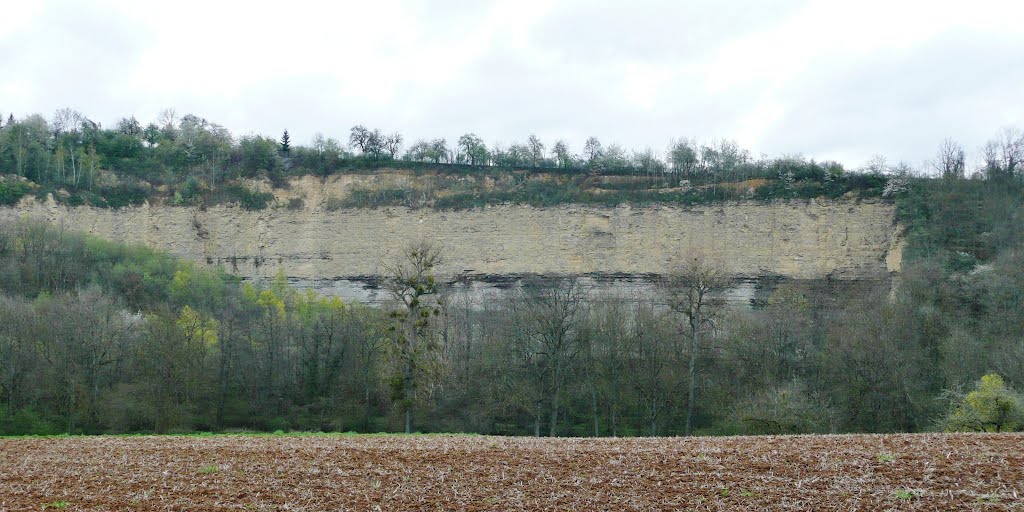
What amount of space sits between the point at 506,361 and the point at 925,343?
1869cm

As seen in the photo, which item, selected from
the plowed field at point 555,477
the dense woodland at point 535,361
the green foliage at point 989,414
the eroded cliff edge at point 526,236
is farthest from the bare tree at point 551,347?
the eroded cliff edge at point 526,236

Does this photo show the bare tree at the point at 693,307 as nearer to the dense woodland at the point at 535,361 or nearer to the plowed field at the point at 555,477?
the dense woodland at the point at 535,361

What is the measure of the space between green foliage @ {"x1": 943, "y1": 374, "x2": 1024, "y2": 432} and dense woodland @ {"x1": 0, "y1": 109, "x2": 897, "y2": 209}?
120 ft

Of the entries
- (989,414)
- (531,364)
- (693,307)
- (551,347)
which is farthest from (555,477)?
(693,307)

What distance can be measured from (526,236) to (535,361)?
22.5 meters

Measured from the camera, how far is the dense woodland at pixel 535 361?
102ft

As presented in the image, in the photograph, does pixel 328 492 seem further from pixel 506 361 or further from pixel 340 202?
pixel 340 202

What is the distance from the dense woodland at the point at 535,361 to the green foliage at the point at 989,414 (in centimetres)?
6

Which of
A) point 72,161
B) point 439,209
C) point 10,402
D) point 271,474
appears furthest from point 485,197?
point 271,474

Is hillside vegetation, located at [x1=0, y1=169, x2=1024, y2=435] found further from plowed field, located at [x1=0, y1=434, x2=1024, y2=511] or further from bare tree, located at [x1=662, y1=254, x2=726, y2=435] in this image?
plowed field, located at [x1=0, y1=434, x2=1024, y2=511]

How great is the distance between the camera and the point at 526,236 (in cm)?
6116

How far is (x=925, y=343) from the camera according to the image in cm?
3653

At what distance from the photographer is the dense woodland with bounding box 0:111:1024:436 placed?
3108 centimetres

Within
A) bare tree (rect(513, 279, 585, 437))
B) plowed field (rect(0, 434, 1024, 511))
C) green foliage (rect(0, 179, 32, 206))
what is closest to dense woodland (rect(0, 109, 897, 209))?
green foliage (rect(0, 179, 32, 206))
